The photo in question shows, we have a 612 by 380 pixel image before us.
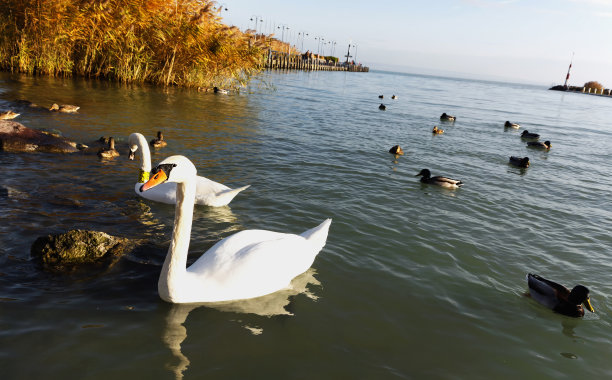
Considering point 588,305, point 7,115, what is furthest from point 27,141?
point 588,305

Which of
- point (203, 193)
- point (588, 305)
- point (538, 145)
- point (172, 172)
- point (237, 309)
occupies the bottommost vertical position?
point (237, 309)

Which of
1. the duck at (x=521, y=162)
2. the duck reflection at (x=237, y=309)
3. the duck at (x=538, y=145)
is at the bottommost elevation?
the duck reflection at (x=237, y=309)

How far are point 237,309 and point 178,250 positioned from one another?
101 cm

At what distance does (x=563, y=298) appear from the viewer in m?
5.66

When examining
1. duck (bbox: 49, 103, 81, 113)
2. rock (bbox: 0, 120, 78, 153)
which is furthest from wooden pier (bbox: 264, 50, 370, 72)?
rock (bbox: 0, 120, 78, 153)

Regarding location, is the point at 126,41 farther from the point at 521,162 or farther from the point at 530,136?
the point at 530,136

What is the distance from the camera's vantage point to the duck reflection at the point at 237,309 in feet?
13.4

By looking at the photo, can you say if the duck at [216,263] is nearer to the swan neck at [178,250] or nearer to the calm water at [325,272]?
the swan neck at [178,250]

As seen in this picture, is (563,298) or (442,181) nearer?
(563,298)

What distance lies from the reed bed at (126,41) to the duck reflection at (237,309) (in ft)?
62.8

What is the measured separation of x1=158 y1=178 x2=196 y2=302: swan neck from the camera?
178 inches

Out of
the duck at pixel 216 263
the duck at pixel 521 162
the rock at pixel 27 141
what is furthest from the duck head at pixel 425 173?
the rock at pixel 27 141

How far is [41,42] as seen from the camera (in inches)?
789

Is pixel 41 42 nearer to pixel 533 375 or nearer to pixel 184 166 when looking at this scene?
pixel 184 166
